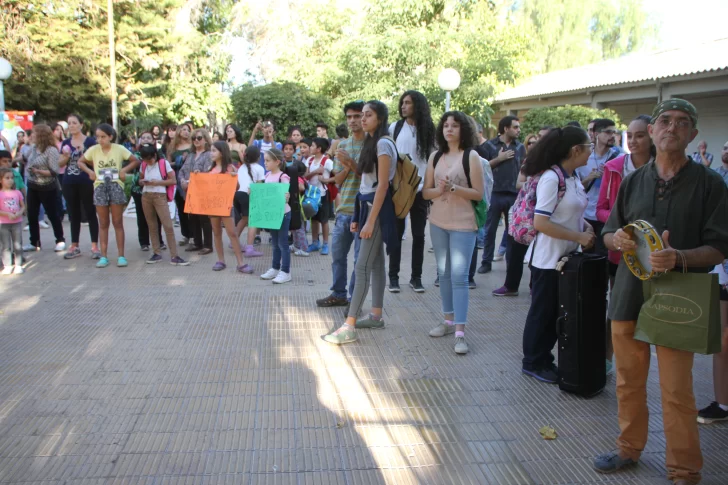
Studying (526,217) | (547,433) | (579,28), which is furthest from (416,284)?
(579,28)

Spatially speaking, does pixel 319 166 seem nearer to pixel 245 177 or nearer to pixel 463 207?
pixel 245 177

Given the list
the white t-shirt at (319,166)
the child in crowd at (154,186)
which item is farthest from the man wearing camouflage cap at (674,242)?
the child in crowd at (154,186)

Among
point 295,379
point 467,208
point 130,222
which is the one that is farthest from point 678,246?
point 130,222

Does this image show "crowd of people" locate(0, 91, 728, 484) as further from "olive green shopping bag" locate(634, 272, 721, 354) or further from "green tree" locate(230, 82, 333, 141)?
"green tree" locate(230, 82, 333, 141)

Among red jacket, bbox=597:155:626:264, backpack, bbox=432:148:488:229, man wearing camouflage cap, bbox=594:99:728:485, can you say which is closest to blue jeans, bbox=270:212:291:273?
backpack, bbox=432:148:488:229

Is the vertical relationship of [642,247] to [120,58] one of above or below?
below

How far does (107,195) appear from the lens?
813cm

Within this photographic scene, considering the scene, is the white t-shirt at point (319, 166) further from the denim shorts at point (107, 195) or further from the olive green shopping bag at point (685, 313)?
the olive green shopping bag at point (685, 313)

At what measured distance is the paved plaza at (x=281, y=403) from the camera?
335 centimetres

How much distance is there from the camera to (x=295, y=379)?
4.57 metres

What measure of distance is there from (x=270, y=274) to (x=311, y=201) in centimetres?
169

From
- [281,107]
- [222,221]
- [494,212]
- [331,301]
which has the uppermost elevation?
[281,107]

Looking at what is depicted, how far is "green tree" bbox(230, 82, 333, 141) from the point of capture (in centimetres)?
1745

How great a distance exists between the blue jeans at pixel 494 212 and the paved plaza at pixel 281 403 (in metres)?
1.58
